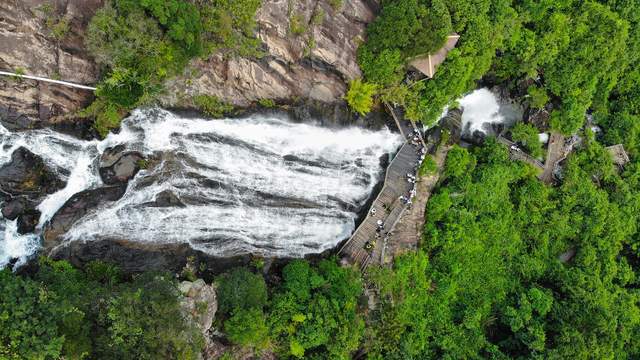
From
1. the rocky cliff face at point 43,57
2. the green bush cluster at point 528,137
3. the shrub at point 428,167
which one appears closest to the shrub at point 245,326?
the rocky cliff face at point 43,57

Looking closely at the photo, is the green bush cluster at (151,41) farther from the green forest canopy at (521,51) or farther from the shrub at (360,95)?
the green forest canopy at (521,51)

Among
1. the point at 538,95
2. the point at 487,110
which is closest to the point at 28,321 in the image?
the point at 487,110

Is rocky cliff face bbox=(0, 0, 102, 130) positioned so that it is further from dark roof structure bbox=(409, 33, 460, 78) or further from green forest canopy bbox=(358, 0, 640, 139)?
dark roof structure bbox=(409, 33, 460, 78)

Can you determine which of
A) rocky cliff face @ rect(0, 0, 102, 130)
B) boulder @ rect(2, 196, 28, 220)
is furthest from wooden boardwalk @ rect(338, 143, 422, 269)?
boulder @ rect(2, 196, 28, 220)

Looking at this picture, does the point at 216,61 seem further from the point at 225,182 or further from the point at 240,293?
the point at 240,293

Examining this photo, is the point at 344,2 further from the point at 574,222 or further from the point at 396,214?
the point at 574,222

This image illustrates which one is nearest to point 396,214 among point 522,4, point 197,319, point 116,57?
point 197,319

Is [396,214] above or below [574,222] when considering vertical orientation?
below
